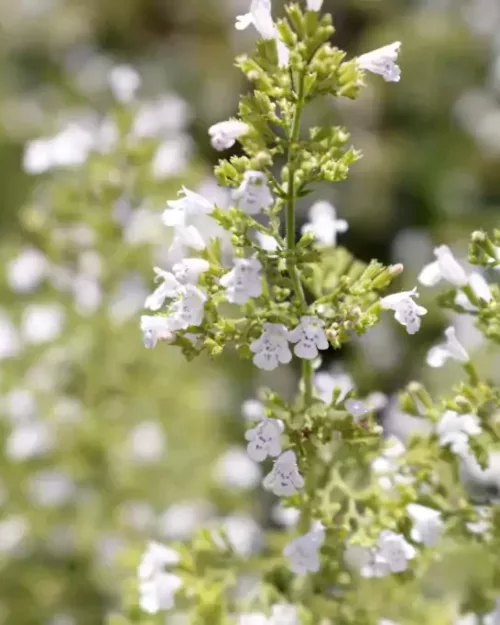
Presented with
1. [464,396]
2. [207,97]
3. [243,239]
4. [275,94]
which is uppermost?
[275,94]

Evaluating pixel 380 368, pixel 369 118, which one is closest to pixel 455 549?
pixel 380 368

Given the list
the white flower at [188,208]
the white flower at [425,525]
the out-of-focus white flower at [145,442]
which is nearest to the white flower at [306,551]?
the white flower at [425,525]

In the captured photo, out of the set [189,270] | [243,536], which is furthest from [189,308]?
[243,536]

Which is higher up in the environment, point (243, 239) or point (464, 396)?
point (243, 239)

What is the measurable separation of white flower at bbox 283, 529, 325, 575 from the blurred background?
19 centimetres

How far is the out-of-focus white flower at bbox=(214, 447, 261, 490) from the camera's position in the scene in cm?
175

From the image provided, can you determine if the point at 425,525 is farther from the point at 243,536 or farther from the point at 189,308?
the point at 243,536

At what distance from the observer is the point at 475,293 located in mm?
840

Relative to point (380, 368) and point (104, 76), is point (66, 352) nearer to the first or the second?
point (380, 368)

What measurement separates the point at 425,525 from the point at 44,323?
1.02m

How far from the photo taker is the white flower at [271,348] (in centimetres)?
70

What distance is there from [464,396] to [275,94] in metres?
0.36

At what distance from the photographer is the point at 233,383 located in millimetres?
2395

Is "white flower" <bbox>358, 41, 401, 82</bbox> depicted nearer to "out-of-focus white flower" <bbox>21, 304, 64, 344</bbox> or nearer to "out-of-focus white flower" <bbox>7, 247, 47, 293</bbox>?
"out-of-focus white flower" <bbox>7, 247, 47, 293</bbox>
